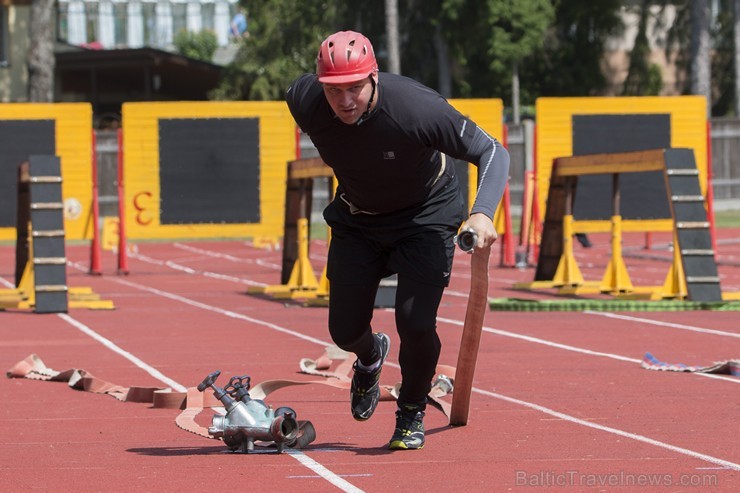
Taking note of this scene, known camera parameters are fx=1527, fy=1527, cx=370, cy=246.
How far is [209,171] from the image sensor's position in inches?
882

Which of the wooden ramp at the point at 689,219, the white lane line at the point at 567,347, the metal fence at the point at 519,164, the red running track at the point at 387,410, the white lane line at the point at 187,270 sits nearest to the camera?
the red running track at the point at 387,410

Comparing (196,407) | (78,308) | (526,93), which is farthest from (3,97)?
(196,407)

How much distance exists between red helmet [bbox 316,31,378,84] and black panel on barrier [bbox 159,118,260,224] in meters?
15.5

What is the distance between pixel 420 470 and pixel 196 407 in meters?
2.26

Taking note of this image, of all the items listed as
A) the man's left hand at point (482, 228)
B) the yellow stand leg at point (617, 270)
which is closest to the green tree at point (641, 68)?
the yellow stand leg at point (617, 270)

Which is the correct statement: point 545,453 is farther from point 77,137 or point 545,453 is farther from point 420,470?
point 77,137

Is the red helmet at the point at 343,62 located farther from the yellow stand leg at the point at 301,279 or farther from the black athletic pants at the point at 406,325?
the yellow stand leg at the point at 301,279

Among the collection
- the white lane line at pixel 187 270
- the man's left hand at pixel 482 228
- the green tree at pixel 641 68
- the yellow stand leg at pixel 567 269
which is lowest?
the white lane line at pixel 187 270

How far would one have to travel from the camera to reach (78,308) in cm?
1653

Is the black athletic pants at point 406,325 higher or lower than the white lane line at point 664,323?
higher

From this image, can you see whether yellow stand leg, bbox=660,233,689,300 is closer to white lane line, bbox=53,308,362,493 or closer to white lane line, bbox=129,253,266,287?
white lane line, bbox=129,253,266,287

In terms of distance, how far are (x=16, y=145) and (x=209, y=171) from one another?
2.83 metres

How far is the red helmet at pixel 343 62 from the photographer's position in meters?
6.89

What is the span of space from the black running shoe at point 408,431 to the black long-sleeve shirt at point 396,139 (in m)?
1.08
